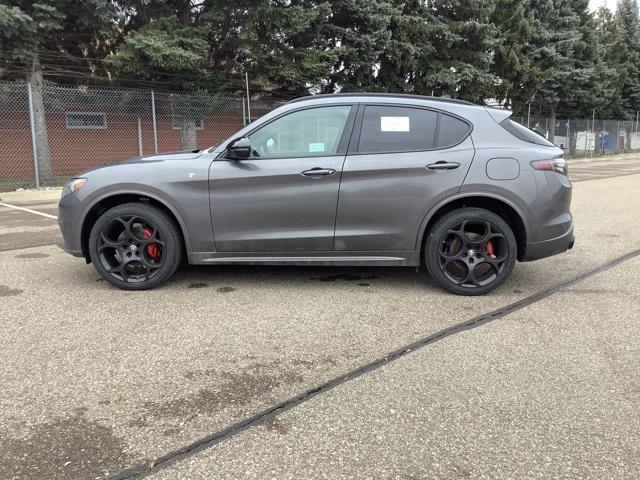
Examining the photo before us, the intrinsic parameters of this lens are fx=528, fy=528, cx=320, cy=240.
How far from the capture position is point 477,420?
267 centimetres

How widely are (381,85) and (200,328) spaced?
18785mm

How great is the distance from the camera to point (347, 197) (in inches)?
179

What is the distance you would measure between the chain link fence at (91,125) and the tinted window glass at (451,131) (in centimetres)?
991

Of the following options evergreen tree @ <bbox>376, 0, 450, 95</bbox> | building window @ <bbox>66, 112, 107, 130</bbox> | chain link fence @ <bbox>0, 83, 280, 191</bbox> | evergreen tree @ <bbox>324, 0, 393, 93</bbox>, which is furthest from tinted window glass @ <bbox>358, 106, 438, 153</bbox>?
evergreen tree @ <bbox>376, 0, 450, 95</bbox>

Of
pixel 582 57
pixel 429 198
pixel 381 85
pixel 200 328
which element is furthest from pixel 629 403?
pixel 582 57

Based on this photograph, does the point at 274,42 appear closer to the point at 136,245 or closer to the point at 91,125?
the point at 91,125

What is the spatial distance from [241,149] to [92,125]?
15.7 meters

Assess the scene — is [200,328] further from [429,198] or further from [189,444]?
[429,198]

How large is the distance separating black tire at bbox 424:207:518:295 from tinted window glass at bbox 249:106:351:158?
3.93 ft

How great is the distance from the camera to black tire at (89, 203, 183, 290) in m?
4.65

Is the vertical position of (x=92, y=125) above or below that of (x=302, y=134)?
above

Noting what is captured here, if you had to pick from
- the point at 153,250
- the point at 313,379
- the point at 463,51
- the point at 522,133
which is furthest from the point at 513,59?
the point at 313,379

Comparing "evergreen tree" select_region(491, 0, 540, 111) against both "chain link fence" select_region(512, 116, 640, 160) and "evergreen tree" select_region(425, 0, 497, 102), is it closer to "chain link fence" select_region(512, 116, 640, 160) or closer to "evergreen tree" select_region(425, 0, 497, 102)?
"chain link fence" select_region(512, 116, 640, 160)

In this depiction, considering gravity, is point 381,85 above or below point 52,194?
above
